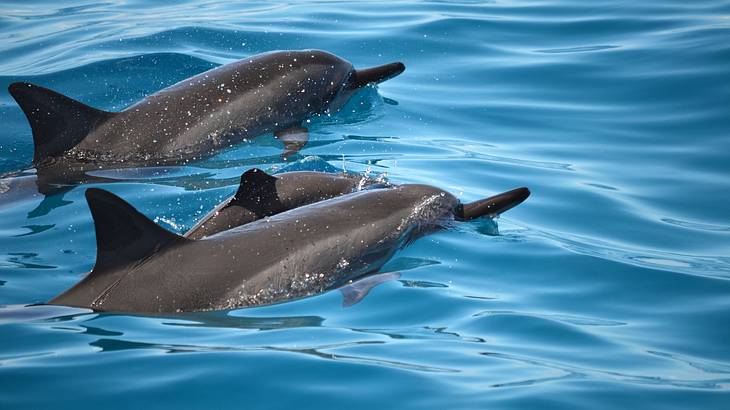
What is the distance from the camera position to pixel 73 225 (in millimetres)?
8891

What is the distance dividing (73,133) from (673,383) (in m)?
6.77

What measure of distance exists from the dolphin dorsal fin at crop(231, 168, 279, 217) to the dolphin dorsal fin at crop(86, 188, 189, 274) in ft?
4.38

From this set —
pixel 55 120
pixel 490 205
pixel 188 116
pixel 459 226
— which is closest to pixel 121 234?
pixel 459 226

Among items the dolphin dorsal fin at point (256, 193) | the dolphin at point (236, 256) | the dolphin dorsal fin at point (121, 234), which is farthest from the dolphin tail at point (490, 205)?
the dolphin dorsal fin at point (121, 234)

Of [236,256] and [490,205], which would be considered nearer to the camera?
[236,256]

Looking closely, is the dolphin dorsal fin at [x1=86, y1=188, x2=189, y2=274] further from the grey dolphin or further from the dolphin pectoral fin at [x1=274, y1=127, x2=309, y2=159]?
the dolphin pectoral fin at [x1=274, y1=127, x2=309, y2=159]

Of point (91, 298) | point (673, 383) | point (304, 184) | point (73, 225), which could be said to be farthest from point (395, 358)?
point (73, 225)

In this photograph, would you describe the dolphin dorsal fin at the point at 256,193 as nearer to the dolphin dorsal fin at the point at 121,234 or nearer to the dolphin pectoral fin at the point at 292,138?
the dolphin dorsal fin at the point at 121,234

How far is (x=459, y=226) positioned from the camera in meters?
8.77

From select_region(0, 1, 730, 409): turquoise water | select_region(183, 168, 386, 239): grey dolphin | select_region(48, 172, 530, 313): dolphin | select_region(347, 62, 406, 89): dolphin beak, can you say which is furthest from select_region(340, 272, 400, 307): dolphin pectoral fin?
select_region(347, 62, 406, 89): dolphin beak

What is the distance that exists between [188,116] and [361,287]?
14.5 feet

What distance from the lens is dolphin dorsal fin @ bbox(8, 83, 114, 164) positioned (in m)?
9.93

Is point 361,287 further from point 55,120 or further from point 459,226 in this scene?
point 55,120

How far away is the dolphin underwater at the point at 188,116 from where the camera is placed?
10.3m
